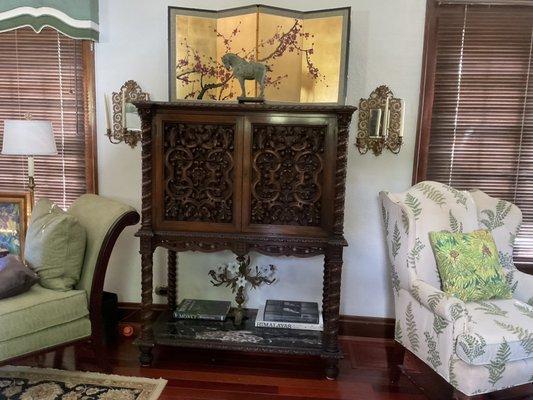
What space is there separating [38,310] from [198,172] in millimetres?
1038

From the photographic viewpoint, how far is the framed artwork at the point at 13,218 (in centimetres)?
290

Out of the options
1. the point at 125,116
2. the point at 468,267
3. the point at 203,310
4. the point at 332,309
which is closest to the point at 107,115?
the point at 125,116

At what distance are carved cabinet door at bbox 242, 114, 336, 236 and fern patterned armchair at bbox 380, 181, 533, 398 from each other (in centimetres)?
45

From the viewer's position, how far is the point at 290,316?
263 cm

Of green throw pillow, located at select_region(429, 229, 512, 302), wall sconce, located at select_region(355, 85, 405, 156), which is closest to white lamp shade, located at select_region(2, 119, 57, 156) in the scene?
wall sconce, located at select_region(355, 85, 405, 156)

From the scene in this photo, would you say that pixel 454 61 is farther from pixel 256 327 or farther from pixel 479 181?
pixel 256 327

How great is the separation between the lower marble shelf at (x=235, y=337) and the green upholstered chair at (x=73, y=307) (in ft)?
1.29

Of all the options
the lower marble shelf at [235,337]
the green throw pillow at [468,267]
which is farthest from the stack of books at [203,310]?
the green throw pillow at [468,267]

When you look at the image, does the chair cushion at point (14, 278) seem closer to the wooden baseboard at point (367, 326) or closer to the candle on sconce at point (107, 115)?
the candle on sconce at point (107, 115)

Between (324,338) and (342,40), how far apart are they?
1.73 meters

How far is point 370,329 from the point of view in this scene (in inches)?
116

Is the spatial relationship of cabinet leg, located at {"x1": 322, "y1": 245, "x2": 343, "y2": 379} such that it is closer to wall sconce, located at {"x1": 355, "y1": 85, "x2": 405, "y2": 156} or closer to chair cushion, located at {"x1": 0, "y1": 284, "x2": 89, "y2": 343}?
wall sconce, located at {"x1": 355, "y1": 85, "x2": 405, "y2": 156}

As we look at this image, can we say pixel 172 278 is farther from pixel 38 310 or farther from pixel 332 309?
pixel 332 309

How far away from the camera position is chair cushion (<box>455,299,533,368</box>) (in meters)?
1.91
